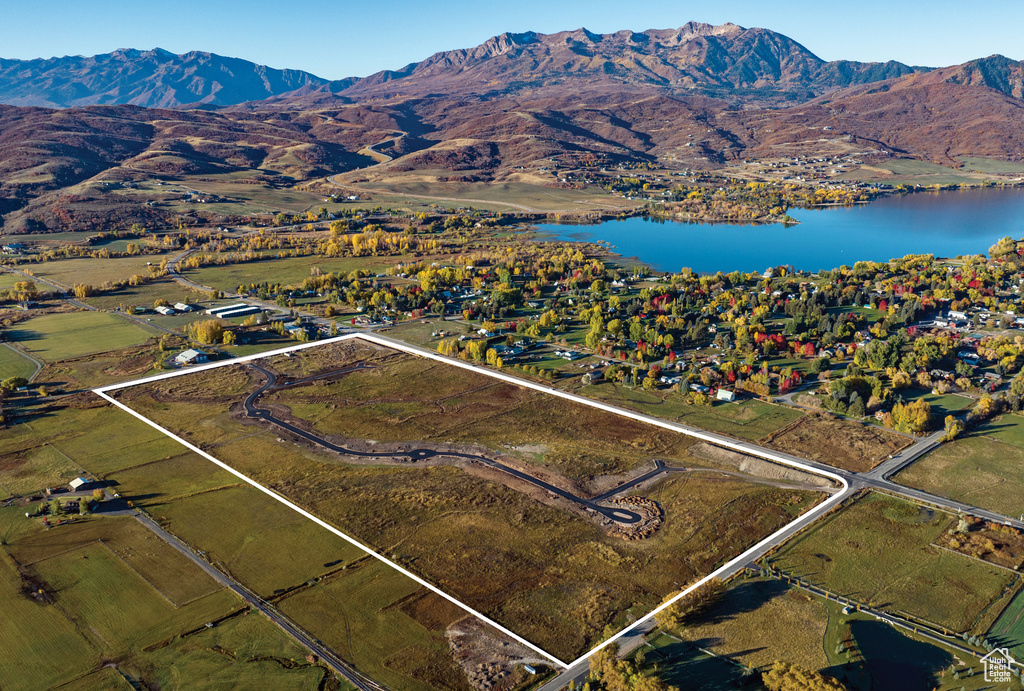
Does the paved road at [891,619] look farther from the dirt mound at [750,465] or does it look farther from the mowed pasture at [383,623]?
the mowed pasture at [383,623]

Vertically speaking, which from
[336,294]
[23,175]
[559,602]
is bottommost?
[559,602]

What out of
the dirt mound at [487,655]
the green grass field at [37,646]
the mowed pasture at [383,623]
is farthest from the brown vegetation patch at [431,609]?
the green grass field at [37,646]

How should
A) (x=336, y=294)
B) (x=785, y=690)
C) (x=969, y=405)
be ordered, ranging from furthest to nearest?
(x=336, y=294) < (x=969, y=405) < (x=785, y=690)

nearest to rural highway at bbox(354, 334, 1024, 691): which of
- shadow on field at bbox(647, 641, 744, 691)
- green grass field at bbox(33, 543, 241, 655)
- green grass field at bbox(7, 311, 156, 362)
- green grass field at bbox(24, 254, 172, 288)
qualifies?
shadow on field at bbox(647, 641, 744, 691)

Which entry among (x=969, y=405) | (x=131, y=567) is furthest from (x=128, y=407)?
(x=969, y=405)

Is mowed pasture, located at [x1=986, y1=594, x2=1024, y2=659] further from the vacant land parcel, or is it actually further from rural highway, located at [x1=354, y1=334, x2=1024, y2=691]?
the vacant land parcel

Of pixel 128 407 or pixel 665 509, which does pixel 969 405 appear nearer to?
pixel 665 509

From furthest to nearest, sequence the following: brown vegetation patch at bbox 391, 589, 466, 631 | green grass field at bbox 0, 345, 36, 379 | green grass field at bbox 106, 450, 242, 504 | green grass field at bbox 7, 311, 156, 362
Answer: green grass field at bbox 7, 311, 156, 362
green grass field at bbox 0, 345, 36, 379
green grass field at bbox 106, 450, 242, 504
brown vegetation patch at bbox 391, 589, 466, 631

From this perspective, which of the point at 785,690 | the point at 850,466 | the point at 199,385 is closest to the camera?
the point at 785,690

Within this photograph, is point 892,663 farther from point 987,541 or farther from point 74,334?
point 74,334
